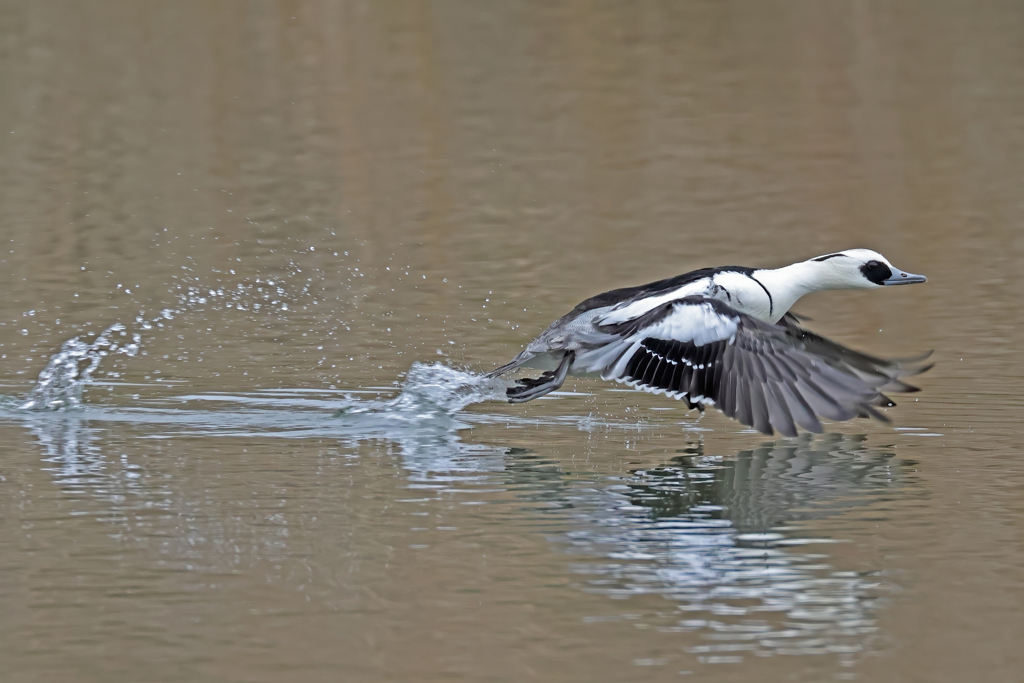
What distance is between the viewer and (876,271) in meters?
8.86

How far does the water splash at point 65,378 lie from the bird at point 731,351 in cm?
265

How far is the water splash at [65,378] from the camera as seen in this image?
9.09 meters

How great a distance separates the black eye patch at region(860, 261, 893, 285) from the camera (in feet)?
28.9

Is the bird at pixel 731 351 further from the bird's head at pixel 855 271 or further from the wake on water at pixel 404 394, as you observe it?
the wake on water at pixel 404 394

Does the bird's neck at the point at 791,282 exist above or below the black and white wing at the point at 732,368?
above

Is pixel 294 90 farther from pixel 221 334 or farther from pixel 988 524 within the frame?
pixel 988 524

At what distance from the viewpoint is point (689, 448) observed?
8.23m

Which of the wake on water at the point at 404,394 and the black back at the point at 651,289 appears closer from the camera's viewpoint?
the black back at the point at 651,289

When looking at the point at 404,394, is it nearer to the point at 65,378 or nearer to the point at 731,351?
the point at 65,378

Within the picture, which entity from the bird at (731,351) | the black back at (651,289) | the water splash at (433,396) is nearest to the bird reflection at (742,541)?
the bird at (731,351)

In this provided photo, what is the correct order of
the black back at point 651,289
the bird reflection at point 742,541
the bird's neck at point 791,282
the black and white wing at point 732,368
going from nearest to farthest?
1. the bird reflection at point 742,541
2. the black and white wing at point 732,368
3. the black back at point 651,289
4. the bird's neck at point 791,282

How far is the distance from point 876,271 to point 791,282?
58 cm

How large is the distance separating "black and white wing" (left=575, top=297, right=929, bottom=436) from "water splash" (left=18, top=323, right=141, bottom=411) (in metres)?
3.31

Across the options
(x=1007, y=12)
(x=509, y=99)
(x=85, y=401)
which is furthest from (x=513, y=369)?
(x=1007, y=12)
